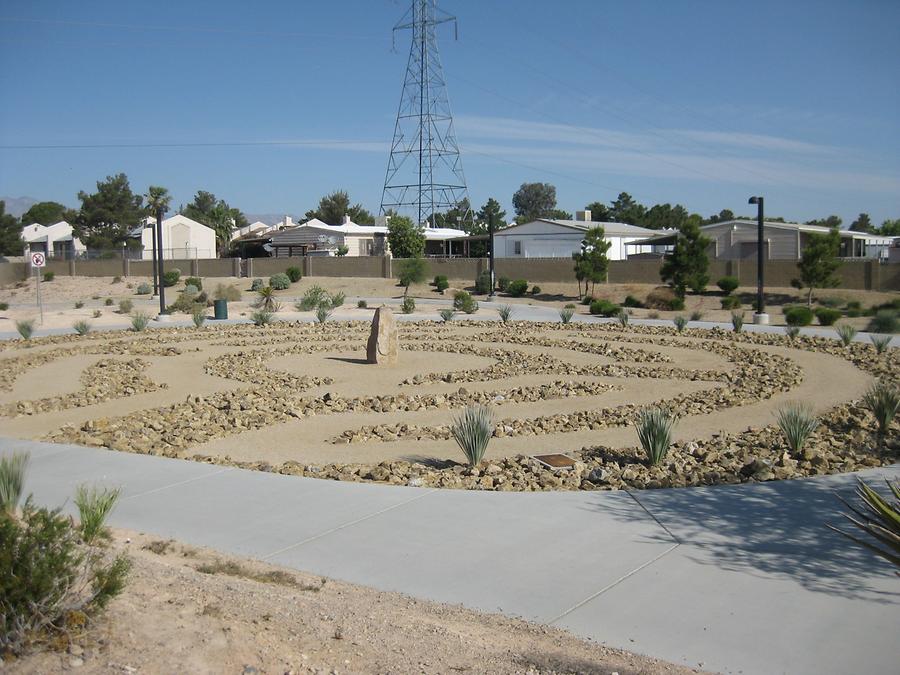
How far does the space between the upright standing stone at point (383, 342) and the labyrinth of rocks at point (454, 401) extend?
1.44ft

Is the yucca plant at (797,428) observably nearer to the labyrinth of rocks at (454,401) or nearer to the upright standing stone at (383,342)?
the labyrinth of rocks at (454,401)

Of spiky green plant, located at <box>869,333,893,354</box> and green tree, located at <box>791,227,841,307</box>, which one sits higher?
green tree, located at <box>791,227,841,307</box>

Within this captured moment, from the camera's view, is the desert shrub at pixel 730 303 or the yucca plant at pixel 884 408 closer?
the yucca plant at pixel 884 408

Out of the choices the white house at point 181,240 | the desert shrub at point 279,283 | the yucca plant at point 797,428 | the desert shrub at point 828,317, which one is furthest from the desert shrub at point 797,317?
the white house at point 181,240

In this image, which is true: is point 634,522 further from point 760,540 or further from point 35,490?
point 35,490

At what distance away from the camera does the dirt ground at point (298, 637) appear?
4941 mm

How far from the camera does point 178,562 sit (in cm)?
716

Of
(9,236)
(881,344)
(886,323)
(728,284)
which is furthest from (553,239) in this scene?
(9,236)

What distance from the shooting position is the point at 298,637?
17.7ft

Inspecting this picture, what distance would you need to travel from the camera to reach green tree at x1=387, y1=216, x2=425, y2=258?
3049 inches

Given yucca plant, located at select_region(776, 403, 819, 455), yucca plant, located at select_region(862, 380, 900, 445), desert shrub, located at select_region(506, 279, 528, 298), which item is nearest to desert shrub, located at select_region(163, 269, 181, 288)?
desert shrub, located at select_region(506, 279, 528, 298)

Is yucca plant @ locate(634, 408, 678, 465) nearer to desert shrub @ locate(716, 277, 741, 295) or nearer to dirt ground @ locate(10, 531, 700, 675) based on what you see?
dirt ground @ locate(10, 531, 700, 675)

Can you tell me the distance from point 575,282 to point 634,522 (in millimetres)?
54802

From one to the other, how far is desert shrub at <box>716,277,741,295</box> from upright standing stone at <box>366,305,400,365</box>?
3349 cm
